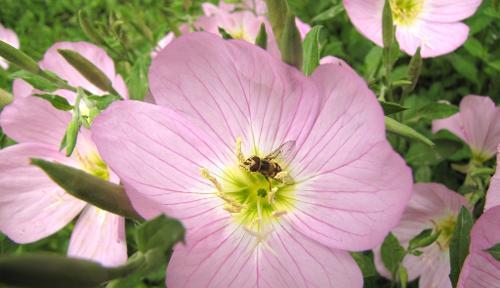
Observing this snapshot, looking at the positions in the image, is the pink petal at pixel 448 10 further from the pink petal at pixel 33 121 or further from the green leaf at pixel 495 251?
the pink petal at pixel 33 121

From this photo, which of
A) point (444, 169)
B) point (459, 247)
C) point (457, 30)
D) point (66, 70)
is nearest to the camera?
point (459, 247)

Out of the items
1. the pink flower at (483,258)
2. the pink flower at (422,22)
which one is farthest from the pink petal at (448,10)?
the pink flower at (483,258)

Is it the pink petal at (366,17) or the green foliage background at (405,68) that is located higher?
the pink petal at (366,17)

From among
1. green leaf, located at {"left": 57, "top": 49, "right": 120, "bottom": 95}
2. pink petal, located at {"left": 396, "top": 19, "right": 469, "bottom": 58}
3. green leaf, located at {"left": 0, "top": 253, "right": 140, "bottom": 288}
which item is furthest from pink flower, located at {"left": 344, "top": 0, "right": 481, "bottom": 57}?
green leaf, located at {"left": 0, "top": 253, "right": 140, "bottom": 288}

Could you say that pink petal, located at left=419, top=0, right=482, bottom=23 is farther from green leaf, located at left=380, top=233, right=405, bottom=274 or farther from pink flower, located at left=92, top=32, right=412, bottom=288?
pink flower, located at left=92, top=32, right=412, bottom=288

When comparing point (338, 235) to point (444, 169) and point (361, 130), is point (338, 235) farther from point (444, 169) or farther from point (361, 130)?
point (444, 169)

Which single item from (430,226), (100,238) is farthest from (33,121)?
(430,226)

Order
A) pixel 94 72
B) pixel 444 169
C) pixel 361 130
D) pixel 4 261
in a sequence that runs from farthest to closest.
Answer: pixel 444 169 → pixel 94 72 → pixel 361 130 → pixel 4 261

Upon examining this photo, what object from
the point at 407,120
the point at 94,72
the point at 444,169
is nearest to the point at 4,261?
the point at 94,72
